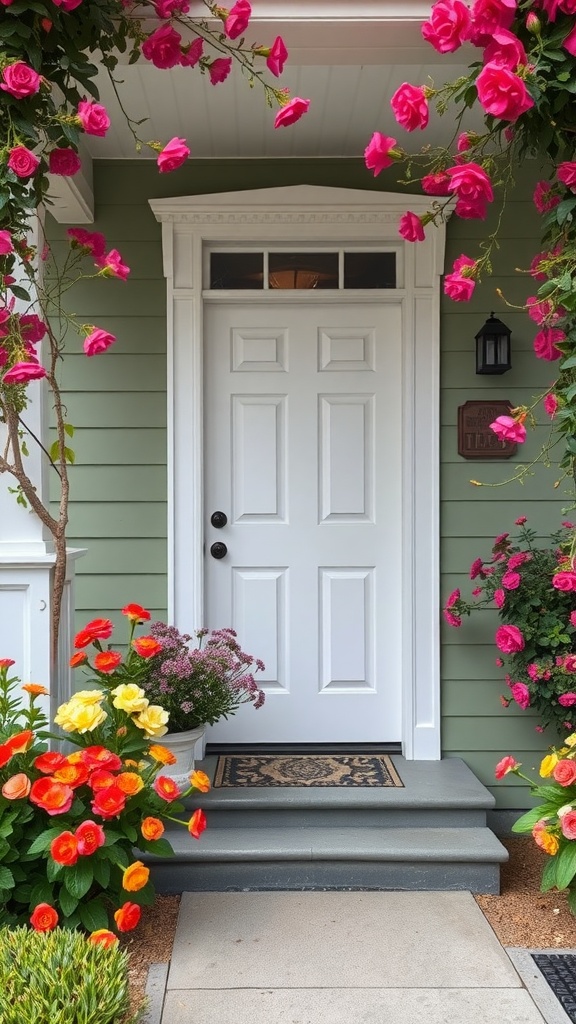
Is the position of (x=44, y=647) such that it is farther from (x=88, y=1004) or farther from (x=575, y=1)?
(x=575, y=1)

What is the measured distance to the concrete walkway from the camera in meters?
1.91

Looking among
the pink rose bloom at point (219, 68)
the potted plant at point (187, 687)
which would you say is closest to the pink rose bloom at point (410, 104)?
the pink rose bloom at point (219, 68)

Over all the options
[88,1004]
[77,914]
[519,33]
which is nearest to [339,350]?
[519,33]

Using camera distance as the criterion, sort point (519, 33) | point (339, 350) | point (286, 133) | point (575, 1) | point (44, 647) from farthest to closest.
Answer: point (339, 350) → point (286, 133) → point (44, 647) → point (519, 33) → point (575, 1)

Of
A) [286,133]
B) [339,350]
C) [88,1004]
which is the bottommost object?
[88,1004]

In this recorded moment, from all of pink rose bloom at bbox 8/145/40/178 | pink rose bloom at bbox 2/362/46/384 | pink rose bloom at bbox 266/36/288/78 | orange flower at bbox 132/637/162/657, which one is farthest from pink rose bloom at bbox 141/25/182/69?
orange flower at bbox 132/637/162/657

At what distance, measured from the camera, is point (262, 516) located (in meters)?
3.25

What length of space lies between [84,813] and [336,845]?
955mm

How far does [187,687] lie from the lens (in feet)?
8.48

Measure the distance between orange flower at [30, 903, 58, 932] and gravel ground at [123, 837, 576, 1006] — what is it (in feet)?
1.25

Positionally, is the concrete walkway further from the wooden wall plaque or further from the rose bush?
the wooden wall plaque

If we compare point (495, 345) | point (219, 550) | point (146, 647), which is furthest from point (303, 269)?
point (146, 647)

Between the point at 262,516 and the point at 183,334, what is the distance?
803mm

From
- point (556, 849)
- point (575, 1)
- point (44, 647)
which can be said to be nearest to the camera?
point (575, 1)
